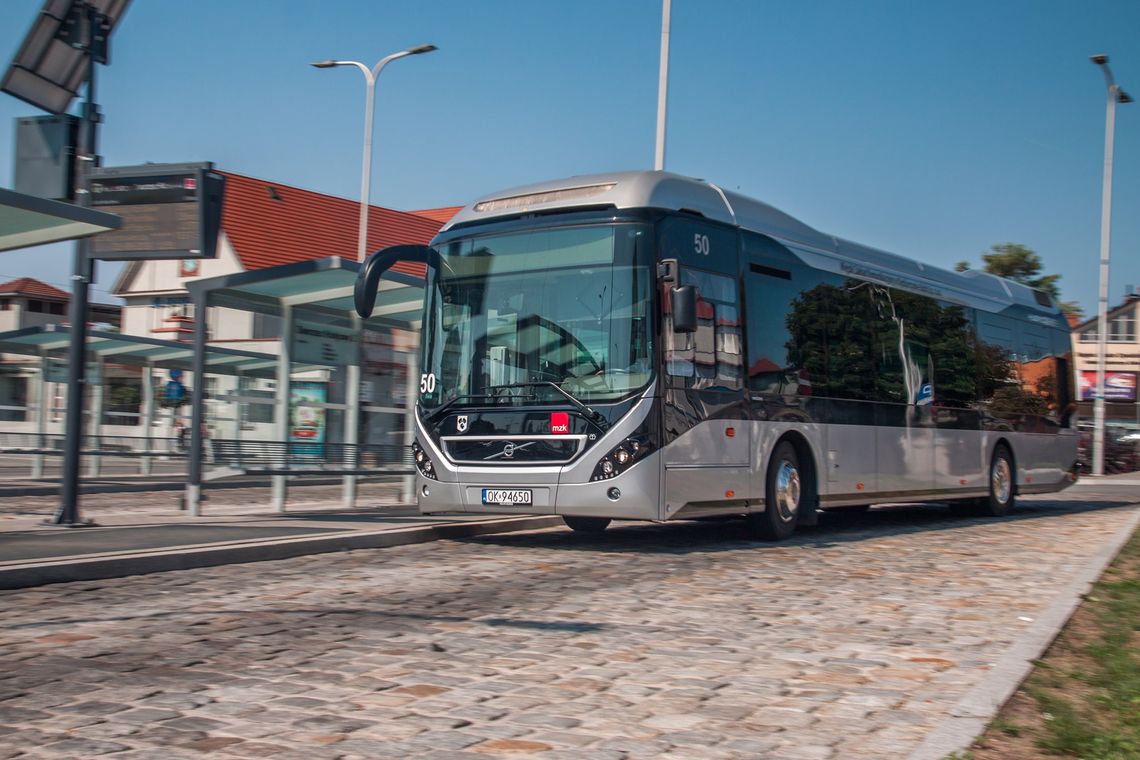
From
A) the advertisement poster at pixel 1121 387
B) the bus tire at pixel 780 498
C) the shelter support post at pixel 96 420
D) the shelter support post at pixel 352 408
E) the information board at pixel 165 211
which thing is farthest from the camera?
the advertisement poster at pixel 1121 387

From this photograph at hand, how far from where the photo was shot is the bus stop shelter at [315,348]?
1421 centimetres

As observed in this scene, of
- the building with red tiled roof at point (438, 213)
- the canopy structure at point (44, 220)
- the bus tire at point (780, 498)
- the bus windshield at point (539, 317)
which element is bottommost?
the bus tire at point (780, 498)

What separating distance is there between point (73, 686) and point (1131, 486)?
32090mm

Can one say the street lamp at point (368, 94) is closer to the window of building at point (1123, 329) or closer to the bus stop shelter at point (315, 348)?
the bus stop shelter at point (315, 348)

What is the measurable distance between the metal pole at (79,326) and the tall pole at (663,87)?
10771 mm

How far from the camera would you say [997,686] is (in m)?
5.30

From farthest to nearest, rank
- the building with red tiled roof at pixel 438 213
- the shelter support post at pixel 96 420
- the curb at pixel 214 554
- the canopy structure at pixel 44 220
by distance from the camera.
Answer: the building with red tiled roof at pixel 438 213, the shelter support post at pixel 96 420, the canopy structure at pixel 44 220, the curb at pixel 214 554

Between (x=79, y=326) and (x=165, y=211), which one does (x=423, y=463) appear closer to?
(x=79, y=326)

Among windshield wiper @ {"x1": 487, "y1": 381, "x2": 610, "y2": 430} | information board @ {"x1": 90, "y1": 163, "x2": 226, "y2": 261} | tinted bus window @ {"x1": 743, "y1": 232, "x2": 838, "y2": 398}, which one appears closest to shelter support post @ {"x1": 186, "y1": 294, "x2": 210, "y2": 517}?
information board @ {"x1": 90, "y1": 163, "x2": 226, "y2": 261}

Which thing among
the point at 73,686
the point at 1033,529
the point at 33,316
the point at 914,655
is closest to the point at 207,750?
the point at 73,686

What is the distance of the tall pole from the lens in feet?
69.2

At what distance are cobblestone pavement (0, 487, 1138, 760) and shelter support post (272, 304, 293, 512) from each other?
13.7ft

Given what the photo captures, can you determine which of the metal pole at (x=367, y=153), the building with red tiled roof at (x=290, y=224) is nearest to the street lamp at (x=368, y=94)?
the metal pole at (x=367, y=153)

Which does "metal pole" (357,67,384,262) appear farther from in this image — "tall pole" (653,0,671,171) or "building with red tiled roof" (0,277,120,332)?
"building with red tiled roof" (0,277,120,332)
